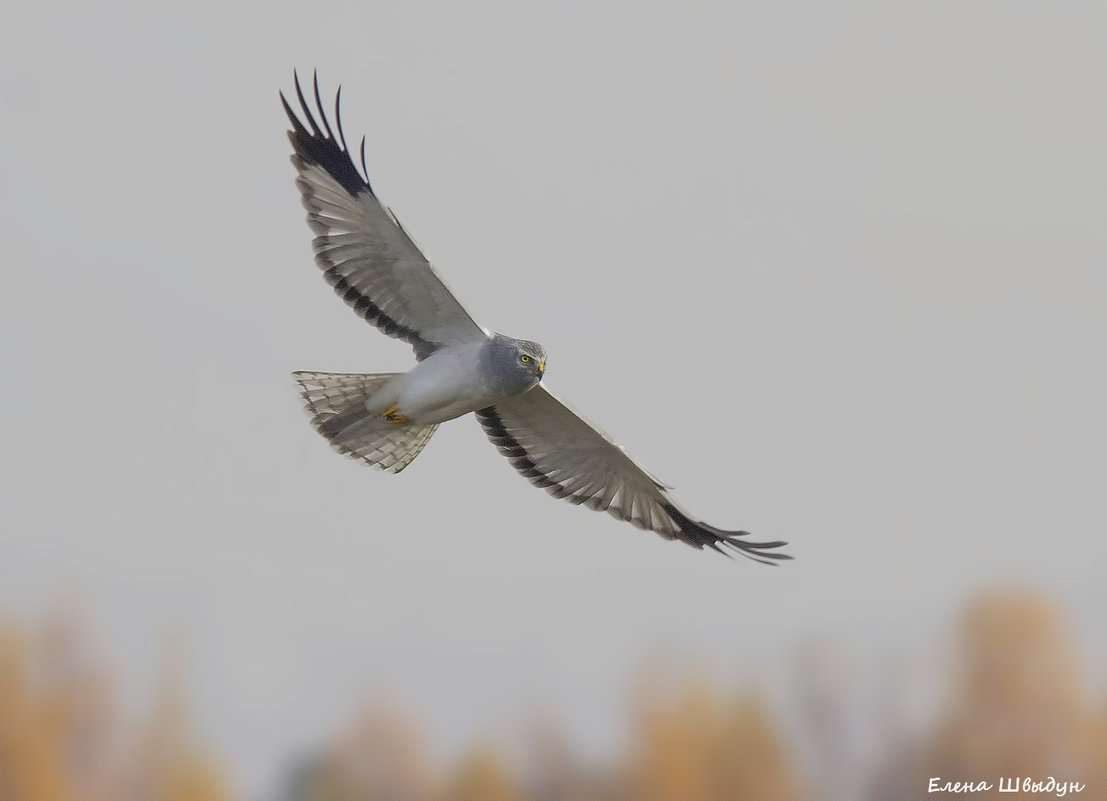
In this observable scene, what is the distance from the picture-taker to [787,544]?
812cm

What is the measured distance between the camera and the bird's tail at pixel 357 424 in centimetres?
859

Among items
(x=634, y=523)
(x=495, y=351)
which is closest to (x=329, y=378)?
(x=495, y=351)

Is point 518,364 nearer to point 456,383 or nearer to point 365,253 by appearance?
point 456,383

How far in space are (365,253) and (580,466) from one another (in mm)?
1813

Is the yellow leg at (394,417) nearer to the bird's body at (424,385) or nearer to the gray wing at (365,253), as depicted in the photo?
the bird's body at (424,385)

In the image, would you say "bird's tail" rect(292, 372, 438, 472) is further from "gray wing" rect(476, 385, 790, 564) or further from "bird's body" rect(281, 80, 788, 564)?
"gray wing" rect(476, 385, 790, 564)

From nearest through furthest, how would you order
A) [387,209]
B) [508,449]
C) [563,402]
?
[387,209] → [563,402] → [508,449]

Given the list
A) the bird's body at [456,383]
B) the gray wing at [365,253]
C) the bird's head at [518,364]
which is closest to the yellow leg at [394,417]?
the bird's body at [456,383]

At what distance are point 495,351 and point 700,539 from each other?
169 cm

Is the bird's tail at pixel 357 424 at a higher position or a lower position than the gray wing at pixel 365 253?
lower

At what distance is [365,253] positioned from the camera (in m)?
8.16

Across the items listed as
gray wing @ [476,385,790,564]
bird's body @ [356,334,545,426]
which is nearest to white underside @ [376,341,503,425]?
bird's body @ [356,334,545,426]

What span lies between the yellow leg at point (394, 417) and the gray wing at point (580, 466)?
1.91 feet

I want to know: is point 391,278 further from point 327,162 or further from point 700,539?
point 700,539
